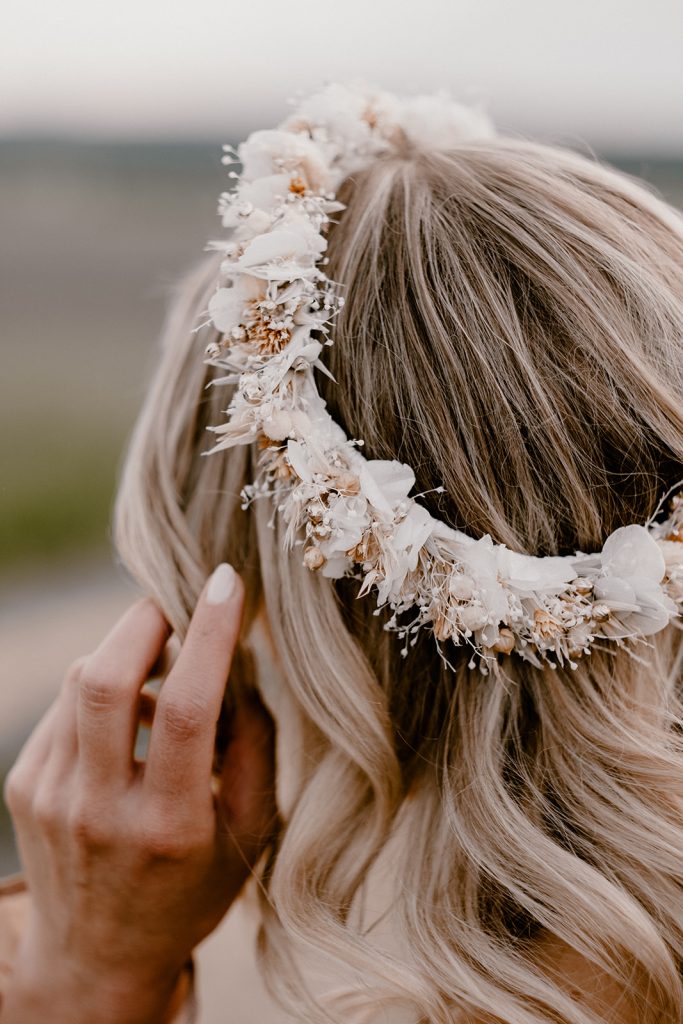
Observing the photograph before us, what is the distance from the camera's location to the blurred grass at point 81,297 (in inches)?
160

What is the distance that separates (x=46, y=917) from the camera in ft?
4.46

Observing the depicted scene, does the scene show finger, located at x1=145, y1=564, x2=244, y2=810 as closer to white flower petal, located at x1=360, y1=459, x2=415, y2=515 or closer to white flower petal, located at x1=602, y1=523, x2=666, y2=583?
white flower petal, located at x1=360, y1=459, x2=415, y2=515

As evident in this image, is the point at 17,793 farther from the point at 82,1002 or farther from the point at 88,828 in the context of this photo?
the point at 82,1002

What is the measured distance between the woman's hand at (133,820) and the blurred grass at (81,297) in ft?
8.82

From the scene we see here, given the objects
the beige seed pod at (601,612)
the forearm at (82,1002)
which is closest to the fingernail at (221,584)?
the beige seed pod at (601,612)

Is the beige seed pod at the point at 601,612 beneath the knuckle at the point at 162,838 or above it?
above

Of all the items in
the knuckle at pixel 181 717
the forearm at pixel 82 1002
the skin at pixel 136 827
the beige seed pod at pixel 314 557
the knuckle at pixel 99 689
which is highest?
the beige seed pod at pixel 314 557

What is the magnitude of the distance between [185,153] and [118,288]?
36.9 inches

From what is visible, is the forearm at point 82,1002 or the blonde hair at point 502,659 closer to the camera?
the blonde hair at point 502,659

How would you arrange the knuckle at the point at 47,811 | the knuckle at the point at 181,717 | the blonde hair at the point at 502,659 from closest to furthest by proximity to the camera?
the blonde hair at the point at 502,659 < the knuckle at the point at 181,717 < the knuckle at the point at 47,811

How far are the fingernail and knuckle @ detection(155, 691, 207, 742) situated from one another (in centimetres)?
15

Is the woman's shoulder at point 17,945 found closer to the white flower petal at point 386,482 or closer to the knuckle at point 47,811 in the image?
the knuckle at point 47,811

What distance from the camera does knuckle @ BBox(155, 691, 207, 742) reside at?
3.86ft

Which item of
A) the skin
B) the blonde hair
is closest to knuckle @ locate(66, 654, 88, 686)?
the skin
